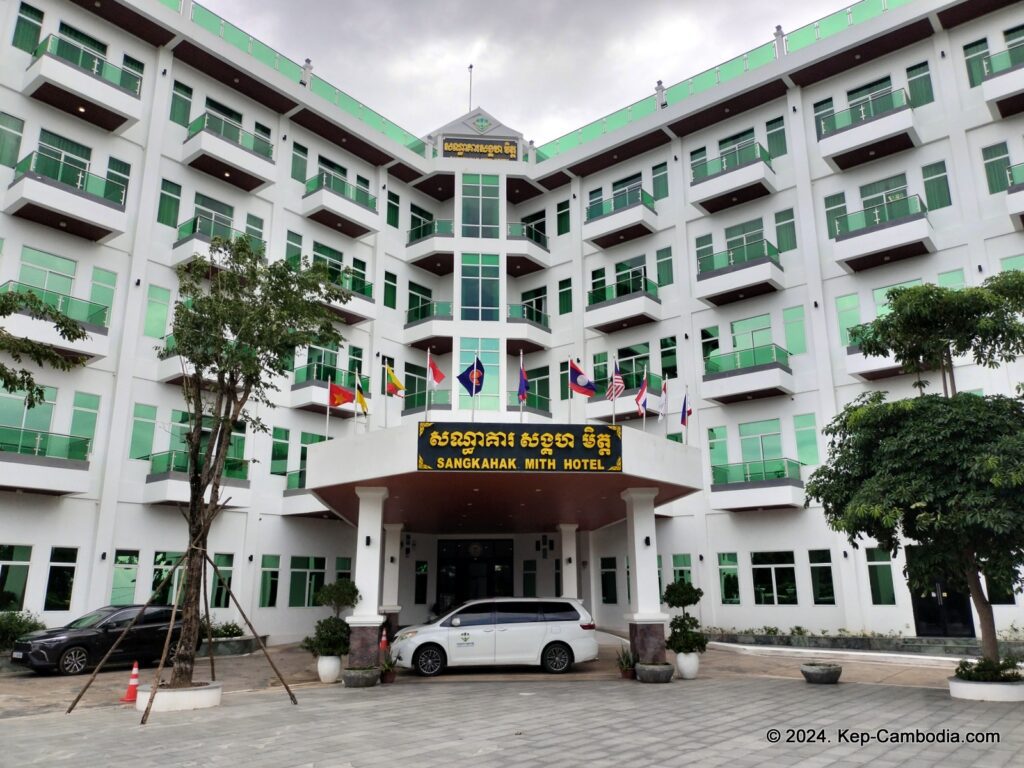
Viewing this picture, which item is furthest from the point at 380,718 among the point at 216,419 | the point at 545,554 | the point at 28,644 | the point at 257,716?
the point at 545,554

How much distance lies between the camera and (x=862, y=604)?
23203 millimetres

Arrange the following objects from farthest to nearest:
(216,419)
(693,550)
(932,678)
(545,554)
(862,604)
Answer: (545,554)
(693,550)
(862,604)
(932,678)
(216,419)

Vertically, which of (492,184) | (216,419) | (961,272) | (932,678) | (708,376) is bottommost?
(932,678)

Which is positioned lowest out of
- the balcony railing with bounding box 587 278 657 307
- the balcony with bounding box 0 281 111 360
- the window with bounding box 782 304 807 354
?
the balcony with bounding box 0 281 111 360

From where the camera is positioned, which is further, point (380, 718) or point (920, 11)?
point (920, 11)

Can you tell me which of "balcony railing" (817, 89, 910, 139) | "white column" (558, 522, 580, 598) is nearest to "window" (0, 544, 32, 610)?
"white column" (558, 522, 580, 598)

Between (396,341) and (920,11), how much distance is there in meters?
23.0

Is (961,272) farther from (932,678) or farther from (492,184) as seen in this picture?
(492,184)

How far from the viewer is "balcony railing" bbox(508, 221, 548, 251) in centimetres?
3328

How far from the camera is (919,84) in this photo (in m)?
Result: 25.4

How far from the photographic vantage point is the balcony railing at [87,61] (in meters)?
22.5

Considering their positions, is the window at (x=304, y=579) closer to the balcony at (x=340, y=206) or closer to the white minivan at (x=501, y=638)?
the white minivan at (x=501, y=638)

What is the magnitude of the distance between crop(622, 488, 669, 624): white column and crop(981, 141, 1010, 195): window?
16.2 metres

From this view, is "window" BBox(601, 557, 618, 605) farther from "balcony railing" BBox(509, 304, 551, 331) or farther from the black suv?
the black suv
